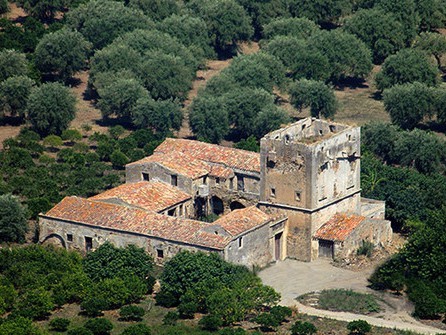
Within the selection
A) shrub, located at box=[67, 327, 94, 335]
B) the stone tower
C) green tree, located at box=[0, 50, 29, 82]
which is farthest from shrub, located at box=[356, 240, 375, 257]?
green tree, located at box=[0, 50, 29, 82]

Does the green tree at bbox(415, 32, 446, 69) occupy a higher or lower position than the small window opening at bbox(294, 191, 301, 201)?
lower

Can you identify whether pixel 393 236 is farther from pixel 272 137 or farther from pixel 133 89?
pixel 133 89

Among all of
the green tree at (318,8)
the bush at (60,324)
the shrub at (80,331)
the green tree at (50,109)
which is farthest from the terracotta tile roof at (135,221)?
the green tree at (318,8)

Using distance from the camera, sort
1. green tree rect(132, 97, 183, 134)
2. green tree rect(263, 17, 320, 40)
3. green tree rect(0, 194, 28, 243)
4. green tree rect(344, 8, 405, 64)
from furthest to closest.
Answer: green tree rect(263, 17, 320, 40) → green tree rect(344, 8, 405, 64) → green tree rect(132, 97, 183, 134) → green tree rect(0, 194, 28, 243)

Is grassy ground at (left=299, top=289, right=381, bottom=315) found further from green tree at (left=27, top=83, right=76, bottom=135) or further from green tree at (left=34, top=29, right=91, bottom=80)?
green tree at (left=34, top=29, right=91, bottom=80)

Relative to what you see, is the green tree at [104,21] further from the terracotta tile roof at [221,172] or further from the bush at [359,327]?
the bush at [359,327]

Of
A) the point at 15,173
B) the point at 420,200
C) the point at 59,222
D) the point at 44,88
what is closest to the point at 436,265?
the point at 420,200
